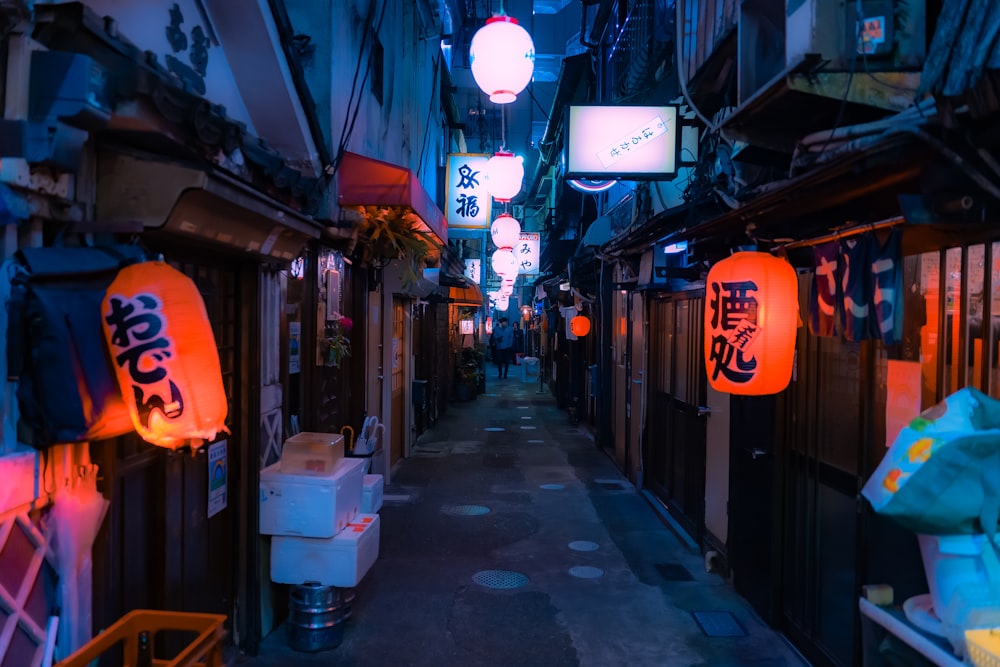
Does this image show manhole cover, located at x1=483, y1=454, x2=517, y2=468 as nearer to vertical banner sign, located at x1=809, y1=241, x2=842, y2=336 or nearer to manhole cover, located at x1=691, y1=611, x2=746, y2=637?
manhole cover, located at x1=691, y1=611, x2=746, y2=637

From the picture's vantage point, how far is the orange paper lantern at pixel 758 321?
5355 millimetres

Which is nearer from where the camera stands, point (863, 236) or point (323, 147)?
point (863, 236)

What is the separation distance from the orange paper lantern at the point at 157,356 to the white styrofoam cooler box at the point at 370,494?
3.97 m

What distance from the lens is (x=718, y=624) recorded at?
665 cm

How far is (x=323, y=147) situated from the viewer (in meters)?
7.34

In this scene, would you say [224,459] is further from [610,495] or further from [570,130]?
[610,495]

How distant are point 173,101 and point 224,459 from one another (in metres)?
3.08

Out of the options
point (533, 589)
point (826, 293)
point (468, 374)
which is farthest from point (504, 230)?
point (826, 293)

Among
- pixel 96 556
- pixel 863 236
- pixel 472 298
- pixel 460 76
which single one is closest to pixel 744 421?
pixel 863 236

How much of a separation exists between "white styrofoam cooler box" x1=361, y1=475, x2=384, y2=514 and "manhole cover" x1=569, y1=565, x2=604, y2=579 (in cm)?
243

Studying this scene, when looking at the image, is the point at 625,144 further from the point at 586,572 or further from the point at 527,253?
the point at 527,253

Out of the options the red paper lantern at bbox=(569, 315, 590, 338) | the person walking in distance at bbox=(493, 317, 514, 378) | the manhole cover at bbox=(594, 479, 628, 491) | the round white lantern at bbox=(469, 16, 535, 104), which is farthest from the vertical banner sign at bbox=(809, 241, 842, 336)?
the person walking in distance at bbox=(493, 317, 514, 378)

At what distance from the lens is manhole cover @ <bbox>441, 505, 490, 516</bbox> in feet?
34.0

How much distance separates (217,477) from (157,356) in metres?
2.78
